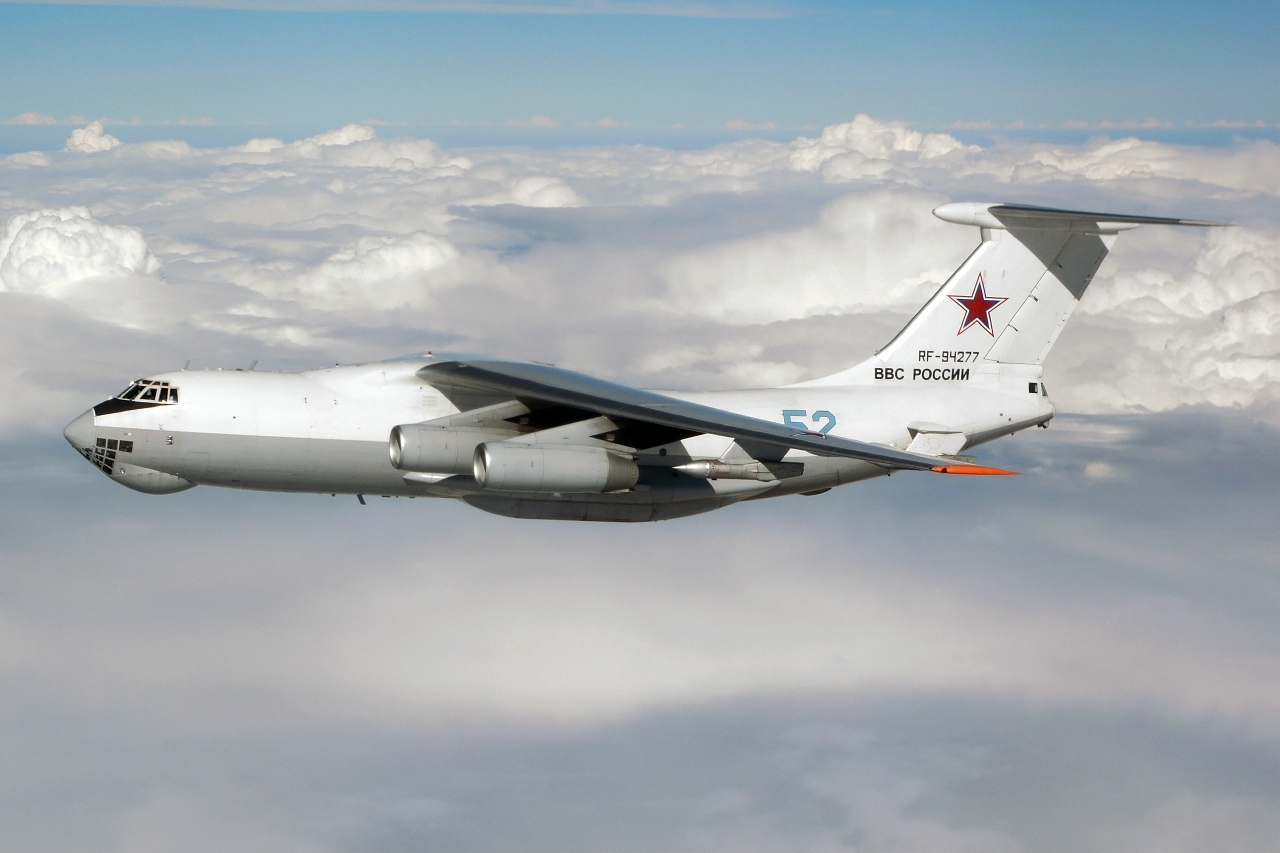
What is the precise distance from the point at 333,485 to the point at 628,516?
3546mm

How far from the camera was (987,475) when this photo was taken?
12164mm

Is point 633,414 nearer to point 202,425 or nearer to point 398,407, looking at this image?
point 398,407

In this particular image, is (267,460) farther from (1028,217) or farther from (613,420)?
(1028,217)

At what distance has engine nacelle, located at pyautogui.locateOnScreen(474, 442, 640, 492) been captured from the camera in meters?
13.0

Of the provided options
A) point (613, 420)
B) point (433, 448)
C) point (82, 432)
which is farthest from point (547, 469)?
point (82, 432)

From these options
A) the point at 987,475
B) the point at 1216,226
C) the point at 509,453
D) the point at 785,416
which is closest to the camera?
the point at 987,475

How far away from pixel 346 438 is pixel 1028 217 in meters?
8.97

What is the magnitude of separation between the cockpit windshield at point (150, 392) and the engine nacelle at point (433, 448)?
2.63 meters

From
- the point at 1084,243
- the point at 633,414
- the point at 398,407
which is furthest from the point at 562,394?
the point at 1084,243

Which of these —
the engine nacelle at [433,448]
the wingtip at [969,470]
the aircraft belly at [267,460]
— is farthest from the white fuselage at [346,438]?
the wingtip at [969,470]

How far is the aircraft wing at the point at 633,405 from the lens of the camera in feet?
40.4

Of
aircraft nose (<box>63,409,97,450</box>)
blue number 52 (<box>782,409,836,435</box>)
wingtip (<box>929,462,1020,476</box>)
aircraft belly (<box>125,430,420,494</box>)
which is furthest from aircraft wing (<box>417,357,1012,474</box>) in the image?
aircraft nose (<box>63,409,97,450</box>)

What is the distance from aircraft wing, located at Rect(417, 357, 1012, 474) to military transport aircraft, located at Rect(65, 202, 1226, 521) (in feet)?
0.09

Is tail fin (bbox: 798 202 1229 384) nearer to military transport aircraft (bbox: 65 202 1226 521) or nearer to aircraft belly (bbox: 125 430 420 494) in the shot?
military transport aircraft (bbox: 65 202 1226 521)
